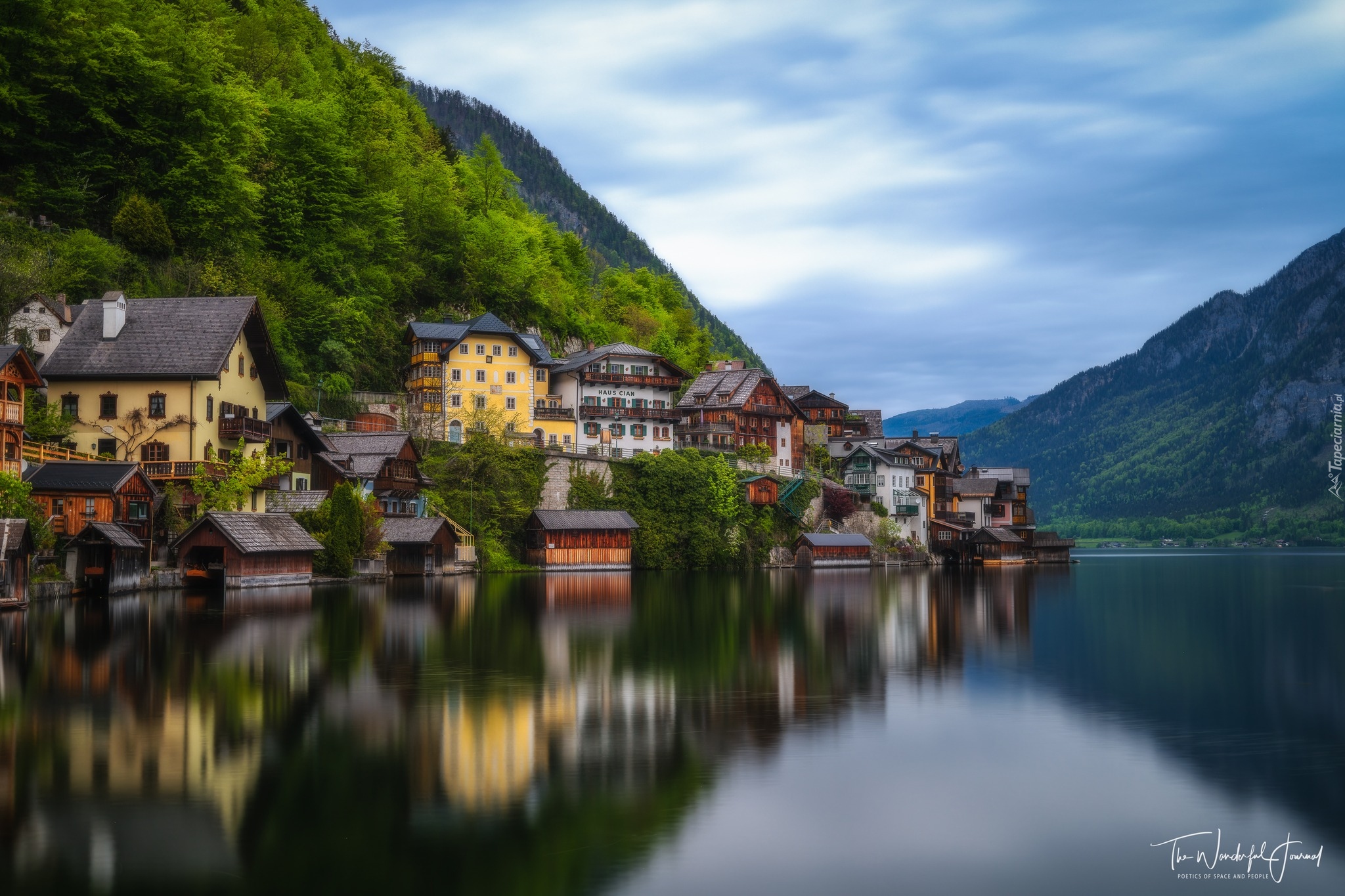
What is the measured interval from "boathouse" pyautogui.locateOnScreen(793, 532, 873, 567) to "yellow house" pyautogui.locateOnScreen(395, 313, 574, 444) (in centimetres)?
2023

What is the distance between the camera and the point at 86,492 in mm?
42250

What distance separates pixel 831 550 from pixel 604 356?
77.2 ft

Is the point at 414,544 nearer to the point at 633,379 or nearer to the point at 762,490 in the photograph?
the point at 633,379

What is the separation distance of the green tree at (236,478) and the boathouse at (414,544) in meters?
9.92

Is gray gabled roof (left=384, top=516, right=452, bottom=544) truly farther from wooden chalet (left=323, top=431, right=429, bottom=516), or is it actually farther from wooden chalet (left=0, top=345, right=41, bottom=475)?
wooden chalet (left=0, top=345, right=41, bottom=475)

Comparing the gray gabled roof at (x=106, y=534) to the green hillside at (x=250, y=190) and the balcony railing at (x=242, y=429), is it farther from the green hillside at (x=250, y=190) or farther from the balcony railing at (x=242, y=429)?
the green hillside at (x=250, y=190)

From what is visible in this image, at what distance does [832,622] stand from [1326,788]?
911 inches

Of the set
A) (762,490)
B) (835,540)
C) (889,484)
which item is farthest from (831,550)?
(889,484)

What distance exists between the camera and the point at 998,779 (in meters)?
17.0

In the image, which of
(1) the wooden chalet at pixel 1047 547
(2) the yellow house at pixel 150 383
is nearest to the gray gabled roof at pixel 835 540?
(1) the wooden chalet at pixel 1047 547

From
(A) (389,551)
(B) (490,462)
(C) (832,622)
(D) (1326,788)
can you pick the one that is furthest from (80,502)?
(D) (1326,788)

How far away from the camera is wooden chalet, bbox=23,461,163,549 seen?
4150 cm

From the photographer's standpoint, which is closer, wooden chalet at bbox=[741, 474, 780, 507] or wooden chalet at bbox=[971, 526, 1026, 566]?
wooden chalet at bbox=[741, 474, 780, 507]

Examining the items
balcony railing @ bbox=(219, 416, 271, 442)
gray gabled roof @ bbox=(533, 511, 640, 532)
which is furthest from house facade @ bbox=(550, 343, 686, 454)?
balcony railing @ bbox=(219, 416, 271, 442)
